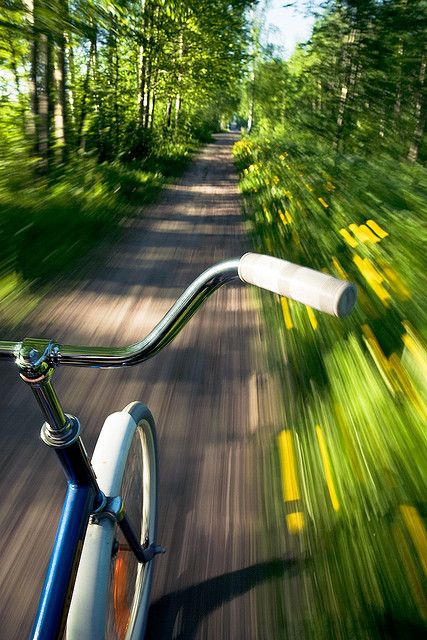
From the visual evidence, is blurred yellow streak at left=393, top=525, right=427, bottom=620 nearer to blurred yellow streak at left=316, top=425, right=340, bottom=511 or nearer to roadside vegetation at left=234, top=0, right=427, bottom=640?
roadside vegetation at left=234, top=0, right=427, bottom=640

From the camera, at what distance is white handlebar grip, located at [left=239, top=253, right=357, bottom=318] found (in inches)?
25.7

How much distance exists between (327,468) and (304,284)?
177cm

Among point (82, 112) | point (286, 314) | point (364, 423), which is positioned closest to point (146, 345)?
point (364, 423)

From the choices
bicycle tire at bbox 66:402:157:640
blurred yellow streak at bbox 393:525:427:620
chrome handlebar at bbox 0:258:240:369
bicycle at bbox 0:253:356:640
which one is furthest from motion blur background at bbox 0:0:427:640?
chrome handlebar at bbox 0:258:240:369

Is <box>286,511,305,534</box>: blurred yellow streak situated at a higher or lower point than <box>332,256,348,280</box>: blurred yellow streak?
lower

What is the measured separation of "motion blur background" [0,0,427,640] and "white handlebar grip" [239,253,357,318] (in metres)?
1.36

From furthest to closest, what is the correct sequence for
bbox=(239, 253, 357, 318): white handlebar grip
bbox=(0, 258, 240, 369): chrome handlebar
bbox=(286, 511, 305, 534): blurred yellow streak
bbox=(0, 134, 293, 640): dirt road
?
bbox=(286, 511, 305, 534): blurred yellow streak, bbox=(0, 134, 293, 640): dirt road, bbox=(0, 258, 240, 369): chrome handlebar, bbox=(239, 253, 357, 318): white handlebar grip

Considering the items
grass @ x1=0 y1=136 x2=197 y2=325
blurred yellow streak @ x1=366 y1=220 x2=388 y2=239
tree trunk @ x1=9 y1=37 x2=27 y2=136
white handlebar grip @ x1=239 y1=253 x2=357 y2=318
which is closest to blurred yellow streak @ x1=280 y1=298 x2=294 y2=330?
blurred yellow streak @ x1=366 y1=220 x2=388 y2=239

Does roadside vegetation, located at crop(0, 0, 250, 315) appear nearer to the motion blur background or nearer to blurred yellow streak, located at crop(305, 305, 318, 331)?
the motion blur background

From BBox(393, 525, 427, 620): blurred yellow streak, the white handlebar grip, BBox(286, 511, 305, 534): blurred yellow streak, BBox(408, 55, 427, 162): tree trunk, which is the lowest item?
BBox(286, 511, 305, 534): blurred yellow streak

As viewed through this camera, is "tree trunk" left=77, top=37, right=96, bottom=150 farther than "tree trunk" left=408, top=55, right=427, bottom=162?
Yes

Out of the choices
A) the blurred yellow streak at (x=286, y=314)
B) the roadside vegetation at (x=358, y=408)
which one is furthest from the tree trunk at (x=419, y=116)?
the blurred yellow streak at (x=286, y=314)

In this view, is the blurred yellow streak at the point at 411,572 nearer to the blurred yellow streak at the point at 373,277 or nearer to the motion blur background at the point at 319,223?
the motion blur background at the point at 319,223

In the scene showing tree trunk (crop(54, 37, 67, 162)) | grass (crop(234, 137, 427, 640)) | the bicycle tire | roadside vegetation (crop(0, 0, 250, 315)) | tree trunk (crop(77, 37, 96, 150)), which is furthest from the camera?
tree trunk (crop(77, 37, 96, 150))
